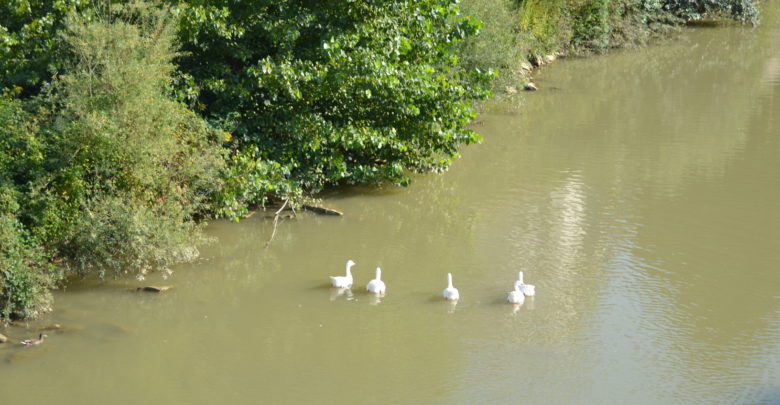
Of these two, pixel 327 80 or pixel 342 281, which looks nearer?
pixel 342 281

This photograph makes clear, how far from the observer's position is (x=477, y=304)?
1181cm

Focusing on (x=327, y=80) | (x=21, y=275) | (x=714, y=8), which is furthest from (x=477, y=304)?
(x=714, y=8)

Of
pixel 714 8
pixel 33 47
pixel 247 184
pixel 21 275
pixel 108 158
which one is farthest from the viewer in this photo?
pixel 714 8

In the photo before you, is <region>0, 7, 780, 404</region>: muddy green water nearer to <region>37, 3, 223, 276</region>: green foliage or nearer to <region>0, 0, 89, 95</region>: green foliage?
<region>37, 3, 223, 276</region>: green foliage

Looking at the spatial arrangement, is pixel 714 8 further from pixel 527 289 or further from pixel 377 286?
pixel 377 286

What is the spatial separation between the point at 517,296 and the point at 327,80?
197 inches

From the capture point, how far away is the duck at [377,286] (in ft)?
39.7

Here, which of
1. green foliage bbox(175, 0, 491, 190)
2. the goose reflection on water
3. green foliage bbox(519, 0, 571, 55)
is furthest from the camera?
green foliage bbox(519, 0, 571, 55)

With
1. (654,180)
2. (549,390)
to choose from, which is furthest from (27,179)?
(654,180)

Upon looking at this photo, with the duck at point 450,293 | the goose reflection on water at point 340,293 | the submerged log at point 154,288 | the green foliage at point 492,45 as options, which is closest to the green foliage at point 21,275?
the submerged log at point 154,288

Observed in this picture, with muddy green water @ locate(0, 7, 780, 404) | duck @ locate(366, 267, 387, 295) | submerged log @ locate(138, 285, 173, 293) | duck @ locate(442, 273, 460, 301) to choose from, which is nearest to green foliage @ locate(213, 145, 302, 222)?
muddy green water @ locate(0, 7, 780, 404)

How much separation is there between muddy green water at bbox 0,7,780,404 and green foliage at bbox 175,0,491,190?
3.52 ft

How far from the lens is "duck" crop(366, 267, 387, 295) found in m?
12.1

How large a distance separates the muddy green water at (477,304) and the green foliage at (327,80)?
1073 millimetres
